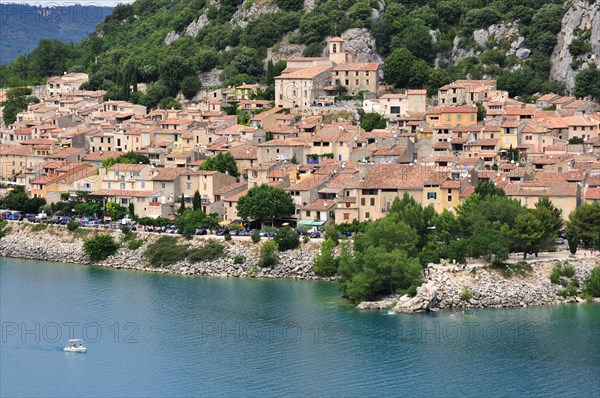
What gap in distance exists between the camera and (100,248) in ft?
150

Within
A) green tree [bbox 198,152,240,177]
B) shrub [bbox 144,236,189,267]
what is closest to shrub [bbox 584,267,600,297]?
shrub [bbox 144,236,189,267]

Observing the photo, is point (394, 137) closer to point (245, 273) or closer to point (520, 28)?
point (245, 273)

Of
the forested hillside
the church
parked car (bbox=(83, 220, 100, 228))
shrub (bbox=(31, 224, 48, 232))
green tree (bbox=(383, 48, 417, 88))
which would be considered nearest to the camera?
parked car (bbox=(83, 220, 100, 228))

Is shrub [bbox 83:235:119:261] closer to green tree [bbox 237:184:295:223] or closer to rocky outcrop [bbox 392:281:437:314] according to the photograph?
green tree [bbox 237:184:295:223]

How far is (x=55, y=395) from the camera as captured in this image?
30922mm

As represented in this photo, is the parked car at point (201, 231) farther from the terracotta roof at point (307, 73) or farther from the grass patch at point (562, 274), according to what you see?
Answer: the terracotta roof at point (307, 73)

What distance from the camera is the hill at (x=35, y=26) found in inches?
3880

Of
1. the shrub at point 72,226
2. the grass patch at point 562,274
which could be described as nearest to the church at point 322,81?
the shrub at point 72,226

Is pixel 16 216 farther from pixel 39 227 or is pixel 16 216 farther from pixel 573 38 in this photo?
pixel 573 38

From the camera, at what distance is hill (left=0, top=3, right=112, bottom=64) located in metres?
98.6

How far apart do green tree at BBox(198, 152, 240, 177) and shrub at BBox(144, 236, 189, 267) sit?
15.2 feet

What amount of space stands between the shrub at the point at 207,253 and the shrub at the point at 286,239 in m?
1.81

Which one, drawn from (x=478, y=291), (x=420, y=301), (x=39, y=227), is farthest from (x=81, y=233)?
(x=478, y=291)

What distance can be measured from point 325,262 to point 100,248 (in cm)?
820
